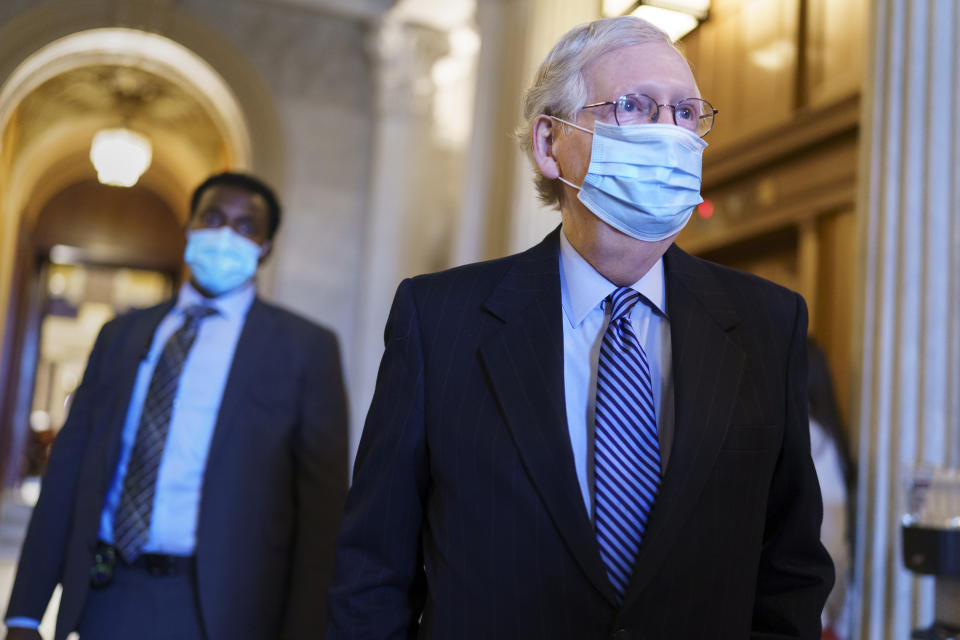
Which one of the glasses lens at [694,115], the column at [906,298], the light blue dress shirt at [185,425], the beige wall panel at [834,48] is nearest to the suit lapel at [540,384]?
the glasses lens at [694,115]

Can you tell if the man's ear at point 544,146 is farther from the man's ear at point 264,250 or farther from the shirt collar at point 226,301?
the man's ear at point 264,250

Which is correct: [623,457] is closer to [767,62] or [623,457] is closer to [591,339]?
[591,339]

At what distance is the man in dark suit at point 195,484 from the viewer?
3.09 metres

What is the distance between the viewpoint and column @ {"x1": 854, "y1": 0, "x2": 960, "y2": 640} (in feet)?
12.8

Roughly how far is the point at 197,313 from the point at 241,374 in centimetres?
34

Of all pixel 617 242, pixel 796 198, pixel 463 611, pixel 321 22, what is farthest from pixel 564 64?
pixel 321 22

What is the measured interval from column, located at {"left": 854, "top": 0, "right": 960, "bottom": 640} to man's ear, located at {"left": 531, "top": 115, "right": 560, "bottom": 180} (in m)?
2.40

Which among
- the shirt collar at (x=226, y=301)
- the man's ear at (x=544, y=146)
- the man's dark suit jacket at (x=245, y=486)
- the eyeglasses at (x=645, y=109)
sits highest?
the eyeglasses at (x=645, y=109)

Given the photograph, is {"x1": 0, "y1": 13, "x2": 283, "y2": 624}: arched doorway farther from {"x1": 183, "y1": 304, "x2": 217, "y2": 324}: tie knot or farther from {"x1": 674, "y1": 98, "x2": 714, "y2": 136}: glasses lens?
{"x1": 674, "y1": 98, "x2": 714, "y2": 136}: glasses lens

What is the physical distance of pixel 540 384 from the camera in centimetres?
184

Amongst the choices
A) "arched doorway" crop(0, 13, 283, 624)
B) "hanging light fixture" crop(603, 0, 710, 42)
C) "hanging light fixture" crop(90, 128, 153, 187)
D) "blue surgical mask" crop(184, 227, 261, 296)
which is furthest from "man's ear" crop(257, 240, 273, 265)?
"hanging light fixture" crop(90, 128, 153, 187)

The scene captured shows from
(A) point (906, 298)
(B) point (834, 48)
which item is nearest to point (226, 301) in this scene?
(A) point (906, 298)

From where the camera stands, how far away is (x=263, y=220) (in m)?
3.87

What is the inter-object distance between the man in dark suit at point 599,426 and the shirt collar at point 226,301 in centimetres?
183
